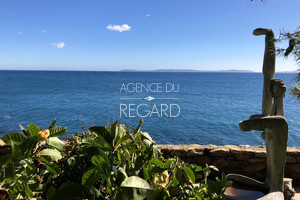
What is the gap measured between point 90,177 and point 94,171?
2cm

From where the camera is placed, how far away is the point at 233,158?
189 inches

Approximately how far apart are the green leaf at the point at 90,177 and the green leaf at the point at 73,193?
3 cm

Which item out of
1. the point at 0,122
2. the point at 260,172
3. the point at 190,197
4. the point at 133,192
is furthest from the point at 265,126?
the point at 0,122

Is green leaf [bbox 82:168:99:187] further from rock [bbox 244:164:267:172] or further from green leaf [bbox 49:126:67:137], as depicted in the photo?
rock [bbox 244:164:267:172]

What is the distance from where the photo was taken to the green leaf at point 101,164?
24.0 inches

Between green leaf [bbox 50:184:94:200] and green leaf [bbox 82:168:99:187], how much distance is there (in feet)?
0.09

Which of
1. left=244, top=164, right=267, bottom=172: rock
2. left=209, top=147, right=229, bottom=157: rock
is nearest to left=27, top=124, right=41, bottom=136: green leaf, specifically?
left=209, top=147, right=229, bottom=157: rock

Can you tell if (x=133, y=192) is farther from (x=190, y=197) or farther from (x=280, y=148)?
(x=280, y=148)

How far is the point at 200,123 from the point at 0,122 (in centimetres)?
1843

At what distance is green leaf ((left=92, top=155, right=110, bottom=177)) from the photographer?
24.0 inches

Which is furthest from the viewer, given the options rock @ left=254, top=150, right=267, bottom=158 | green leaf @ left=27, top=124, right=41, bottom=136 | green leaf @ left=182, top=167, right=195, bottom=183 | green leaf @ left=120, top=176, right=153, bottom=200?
rock @ left=254, top=150, right=267, bottom=158

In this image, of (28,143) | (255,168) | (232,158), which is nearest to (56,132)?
(28,143)

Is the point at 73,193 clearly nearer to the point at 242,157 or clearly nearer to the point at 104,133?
the point at 104,133

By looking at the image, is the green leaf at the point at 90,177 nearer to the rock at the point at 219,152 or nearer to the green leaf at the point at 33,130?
the green leaf at the point at 33,130
